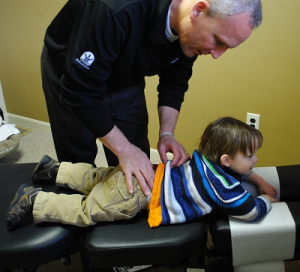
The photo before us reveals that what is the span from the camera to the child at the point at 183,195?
0.97 m

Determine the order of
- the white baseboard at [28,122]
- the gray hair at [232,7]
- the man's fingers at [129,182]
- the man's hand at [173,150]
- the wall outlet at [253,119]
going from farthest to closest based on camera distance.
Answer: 1. the white baseboard at [28,122]
2. the wall outlet at [253,119]
3. the man's hand at [173,150]
4. the man's fingers at [129,182]
5. the gray hair at [232,7]

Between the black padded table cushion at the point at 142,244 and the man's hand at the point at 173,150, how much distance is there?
0.25 metres

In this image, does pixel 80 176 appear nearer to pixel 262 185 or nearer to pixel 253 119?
pixel 262 185

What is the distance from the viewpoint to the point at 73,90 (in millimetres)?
942

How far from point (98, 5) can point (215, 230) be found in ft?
2.54

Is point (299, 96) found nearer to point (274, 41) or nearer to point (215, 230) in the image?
point (274, 41)

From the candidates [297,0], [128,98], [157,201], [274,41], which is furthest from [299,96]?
[157,201]

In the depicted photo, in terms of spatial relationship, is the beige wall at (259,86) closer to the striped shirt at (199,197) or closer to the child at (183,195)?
the child at (183,195)

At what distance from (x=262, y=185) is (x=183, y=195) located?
1.09 ft

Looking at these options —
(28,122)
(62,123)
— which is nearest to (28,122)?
(28,122)

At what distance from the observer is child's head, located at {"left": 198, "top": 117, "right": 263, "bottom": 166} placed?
1.03 m

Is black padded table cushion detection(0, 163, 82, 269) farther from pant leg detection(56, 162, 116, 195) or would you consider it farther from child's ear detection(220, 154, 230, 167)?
child's ear detection(220, 154, 230, 167)

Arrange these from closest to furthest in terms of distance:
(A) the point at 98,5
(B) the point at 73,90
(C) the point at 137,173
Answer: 1. (A) the point at 98,5
2. (B) the point at 73,90
3. (C) the point at 137,173

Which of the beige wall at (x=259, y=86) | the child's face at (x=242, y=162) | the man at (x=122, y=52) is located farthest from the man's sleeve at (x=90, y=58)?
the beige wall at (x=259, y=86)
